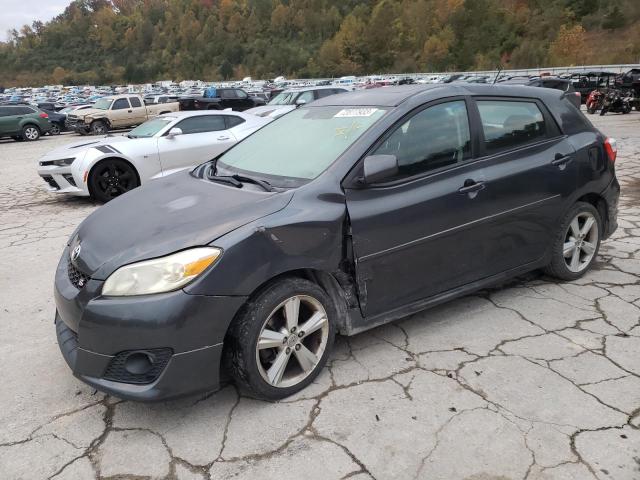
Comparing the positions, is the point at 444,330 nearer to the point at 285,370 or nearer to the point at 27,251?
the point at 285,370

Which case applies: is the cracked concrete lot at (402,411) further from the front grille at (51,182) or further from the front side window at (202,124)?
the front side window at (202,124)

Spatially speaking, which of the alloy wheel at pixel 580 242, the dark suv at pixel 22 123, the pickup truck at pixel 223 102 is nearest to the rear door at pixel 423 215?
the alloy wheel at pixel 580 242

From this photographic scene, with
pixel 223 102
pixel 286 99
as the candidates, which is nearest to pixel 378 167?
pixel 286 99

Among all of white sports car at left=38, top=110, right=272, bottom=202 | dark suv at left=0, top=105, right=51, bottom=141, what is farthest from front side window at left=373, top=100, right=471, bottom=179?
dark suv at left=0, top=105, right=51, bottom=141

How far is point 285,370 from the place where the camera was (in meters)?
2.81

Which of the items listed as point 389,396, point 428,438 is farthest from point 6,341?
point 428,438

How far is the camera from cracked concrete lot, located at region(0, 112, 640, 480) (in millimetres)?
2266

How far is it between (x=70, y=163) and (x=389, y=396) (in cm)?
680

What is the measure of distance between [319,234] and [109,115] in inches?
837

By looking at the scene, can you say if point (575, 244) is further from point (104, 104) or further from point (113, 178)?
point (104, 104)

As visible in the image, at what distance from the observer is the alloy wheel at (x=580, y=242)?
3.99 metres

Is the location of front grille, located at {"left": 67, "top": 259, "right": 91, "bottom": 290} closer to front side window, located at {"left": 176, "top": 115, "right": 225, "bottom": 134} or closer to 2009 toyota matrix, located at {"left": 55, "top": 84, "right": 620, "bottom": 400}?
2009 toyota matrix, located at {"left": 55, "top": 84, "right": 620, "bottom": 400}

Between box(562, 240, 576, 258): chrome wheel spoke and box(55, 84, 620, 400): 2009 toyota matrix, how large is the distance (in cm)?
1

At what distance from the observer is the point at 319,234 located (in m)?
2.74
